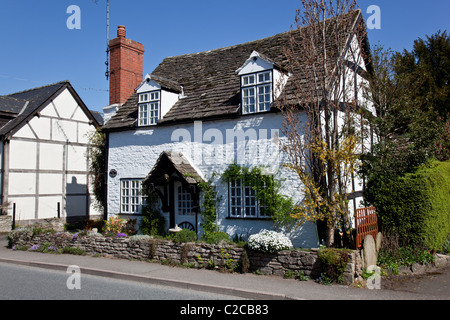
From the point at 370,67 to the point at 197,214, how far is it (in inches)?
358

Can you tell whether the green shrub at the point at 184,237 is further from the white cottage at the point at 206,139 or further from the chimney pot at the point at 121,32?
the chimney pot at the point at 121,32

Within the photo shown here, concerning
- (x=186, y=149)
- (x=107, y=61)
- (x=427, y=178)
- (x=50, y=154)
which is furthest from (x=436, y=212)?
(x=50, y=154)

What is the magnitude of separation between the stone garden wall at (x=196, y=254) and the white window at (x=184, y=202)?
2.87 metres

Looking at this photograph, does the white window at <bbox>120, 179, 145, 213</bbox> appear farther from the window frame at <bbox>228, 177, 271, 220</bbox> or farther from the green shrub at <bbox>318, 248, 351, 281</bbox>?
the green shrub at <bbox>318, 248, 351, 281</bbox>

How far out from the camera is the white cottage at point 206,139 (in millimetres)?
12398

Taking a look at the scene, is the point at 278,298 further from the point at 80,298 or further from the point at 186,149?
the point at 186,149

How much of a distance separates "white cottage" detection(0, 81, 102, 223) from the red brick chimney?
671 cm

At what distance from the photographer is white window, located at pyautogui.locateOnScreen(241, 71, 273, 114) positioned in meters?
12.5

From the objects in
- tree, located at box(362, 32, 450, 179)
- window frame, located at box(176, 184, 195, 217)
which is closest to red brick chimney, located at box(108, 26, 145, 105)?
window frame, located at box(176, 184, 195, 217)

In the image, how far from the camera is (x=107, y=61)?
18.1 meters

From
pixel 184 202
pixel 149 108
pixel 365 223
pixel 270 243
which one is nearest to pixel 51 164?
pixel 149 108

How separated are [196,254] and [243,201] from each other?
306 centimetres
